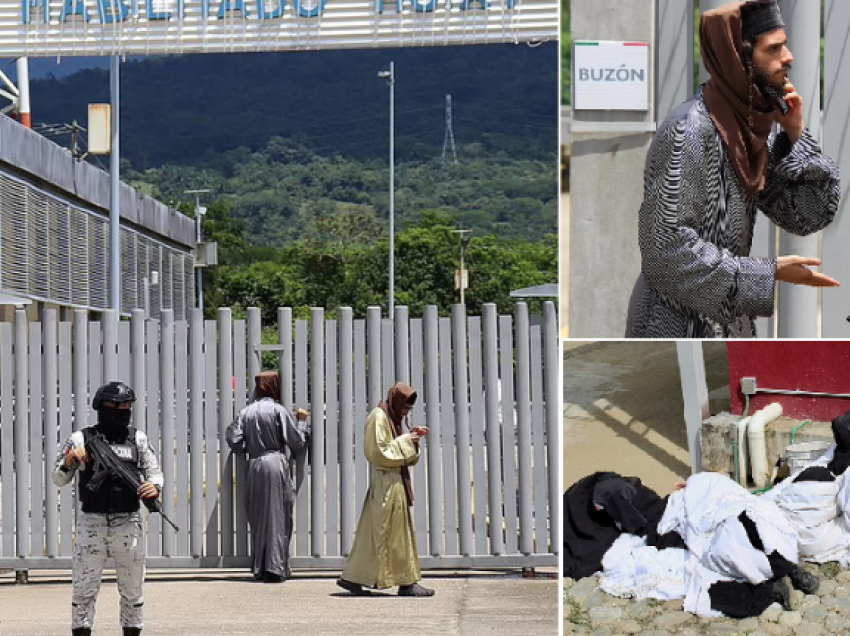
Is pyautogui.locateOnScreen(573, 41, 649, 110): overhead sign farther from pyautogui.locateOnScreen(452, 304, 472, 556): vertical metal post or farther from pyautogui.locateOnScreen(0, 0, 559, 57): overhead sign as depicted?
pyautogui.locateOnScreen(452, 304, 472, 556): vertical metal post

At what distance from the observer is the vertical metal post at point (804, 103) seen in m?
5.60

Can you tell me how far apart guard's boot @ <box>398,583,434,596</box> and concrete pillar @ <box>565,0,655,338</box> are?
142 inches

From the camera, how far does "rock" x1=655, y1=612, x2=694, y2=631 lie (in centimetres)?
404

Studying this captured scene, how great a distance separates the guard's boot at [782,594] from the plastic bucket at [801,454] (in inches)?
13.3

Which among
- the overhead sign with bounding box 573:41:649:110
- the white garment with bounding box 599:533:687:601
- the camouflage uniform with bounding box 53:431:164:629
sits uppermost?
the overhead sign with bounding box 573:41:649:110

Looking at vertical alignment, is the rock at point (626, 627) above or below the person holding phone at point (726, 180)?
below

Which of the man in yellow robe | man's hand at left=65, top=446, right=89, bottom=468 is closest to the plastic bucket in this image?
man's hand at left=65, top=446, right=89, bottom=468

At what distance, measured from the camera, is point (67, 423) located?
10406mm

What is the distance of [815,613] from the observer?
4320mm

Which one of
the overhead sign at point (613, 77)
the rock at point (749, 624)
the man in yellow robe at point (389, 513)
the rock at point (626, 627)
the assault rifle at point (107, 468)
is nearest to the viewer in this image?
the rock at point (626, 627)

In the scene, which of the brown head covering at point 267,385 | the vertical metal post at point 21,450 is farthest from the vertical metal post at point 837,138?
the vertical metal post at point 21,450

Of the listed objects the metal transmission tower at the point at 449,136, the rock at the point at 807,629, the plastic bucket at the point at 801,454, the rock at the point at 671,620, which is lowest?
the rock at the point at 807,629

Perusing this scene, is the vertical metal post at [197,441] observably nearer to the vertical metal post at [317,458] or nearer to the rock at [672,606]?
the vertical metal post at [317,458]

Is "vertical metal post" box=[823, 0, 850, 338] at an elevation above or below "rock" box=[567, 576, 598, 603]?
above
